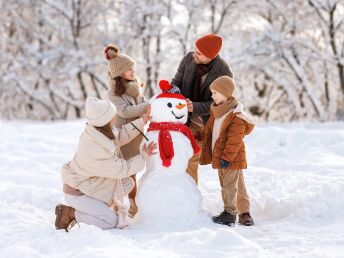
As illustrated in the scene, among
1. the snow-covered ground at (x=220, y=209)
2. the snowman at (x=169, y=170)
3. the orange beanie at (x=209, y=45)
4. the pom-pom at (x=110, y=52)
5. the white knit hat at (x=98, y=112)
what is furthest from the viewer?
the pom-pom at (x=110, y=52)

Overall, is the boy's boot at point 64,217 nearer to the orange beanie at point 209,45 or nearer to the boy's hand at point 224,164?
the boy's hand at point 224,164

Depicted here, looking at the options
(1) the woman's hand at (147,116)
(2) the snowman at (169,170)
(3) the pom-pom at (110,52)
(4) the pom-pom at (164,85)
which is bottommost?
(2) the snowman at (169,170)

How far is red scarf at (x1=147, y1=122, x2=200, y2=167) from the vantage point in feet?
15.2

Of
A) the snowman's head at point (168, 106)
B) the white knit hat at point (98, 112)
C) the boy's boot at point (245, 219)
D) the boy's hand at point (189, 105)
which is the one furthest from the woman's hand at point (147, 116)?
the boy's boot at point (245, 219)

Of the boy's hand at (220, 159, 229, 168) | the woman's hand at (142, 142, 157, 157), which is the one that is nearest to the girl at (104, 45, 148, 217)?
the woman's hand at (142, 142, 157, 157)

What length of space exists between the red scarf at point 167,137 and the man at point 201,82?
22 centimetres

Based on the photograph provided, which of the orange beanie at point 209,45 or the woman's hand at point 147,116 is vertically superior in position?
the orange beanie at point 209,45

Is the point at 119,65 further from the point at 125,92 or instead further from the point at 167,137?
the point at 167,137

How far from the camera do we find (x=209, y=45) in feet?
15.8

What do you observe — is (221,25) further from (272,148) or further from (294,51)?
(272,148)

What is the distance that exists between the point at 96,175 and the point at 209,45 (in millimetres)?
1599

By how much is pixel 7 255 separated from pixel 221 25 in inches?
573

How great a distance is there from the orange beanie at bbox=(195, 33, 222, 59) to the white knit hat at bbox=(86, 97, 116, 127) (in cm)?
108

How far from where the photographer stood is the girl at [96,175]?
14.3 ft
